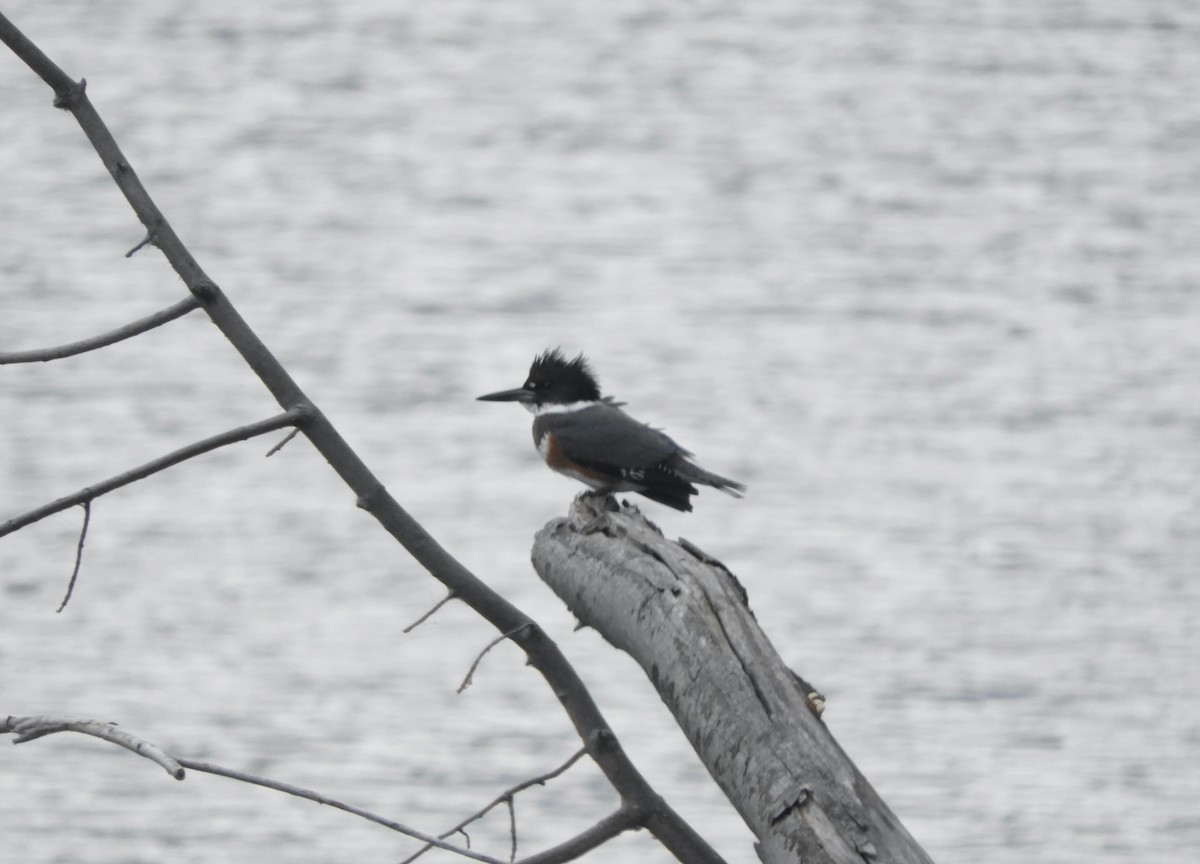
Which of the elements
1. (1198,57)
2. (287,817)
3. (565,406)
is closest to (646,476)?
(565,406)

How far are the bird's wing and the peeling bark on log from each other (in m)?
0.96

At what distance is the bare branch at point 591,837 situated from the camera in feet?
6.07

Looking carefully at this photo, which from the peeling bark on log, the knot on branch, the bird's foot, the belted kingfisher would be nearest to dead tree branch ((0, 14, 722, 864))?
the knot on branch

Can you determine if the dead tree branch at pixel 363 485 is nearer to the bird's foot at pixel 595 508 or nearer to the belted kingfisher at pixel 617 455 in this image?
the bird's foot at pixel 595 508

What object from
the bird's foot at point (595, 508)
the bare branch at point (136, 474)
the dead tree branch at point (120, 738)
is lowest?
the dead tree branch at point (120, 738)

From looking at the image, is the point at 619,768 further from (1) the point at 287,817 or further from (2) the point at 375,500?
(1) the point at 287,817

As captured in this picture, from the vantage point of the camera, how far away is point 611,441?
3203 millimetres

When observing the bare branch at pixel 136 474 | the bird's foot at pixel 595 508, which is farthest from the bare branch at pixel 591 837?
the bare branch at pixel 136 474

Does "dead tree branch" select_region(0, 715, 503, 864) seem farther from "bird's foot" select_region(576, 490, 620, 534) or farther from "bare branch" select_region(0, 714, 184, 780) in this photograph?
"bird's foot" select_region(576, 490, 620, 534)

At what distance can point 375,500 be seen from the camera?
1.83 metres

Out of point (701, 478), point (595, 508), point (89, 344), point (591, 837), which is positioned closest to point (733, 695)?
point (591, 837)

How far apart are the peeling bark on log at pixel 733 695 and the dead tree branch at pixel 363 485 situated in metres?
0.11

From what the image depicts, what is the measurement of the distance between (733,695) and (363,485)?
17.8 inches

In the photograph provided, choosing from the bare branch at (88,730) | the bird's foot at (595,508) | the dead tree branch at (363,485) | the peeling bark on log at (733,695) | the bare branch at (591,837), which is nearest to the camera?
the bare branch at (88,730)
